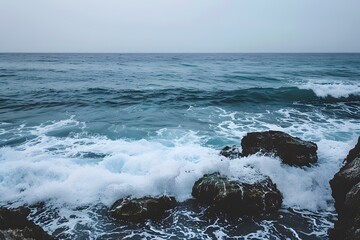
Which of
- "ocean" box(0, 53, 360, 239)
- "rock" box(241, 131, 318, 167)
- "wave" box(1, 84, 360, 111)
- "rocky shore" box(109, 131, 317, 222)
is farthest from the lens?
"wave" box(1, 84, 360, 111)

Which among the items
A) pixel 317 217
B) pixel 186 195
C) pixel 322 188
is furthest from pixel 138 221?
pixel 322 188

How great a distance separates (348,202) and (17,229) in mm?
5412

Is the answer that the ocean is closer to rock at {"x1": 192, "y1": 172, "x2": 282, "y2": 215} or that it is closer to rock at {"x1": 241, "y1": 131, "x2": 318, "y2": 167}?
rock at {"x1": 192, "y1": 172, "x2": 282, "y2": 215}

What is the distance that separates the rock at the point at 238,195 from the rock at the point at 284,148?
154cm

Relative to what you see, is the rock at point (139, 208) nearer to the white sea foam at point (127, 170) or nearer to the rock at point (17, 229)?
the white sea foam at point (127, 170)

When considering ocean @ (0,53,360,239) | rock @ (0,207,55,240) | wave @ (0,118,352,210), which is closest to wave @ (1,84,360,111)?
ocean @ (0,53,360,239)

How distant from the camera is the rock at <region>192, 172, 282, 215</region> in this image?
5.88 m

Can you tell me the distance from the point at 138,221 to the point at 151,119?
9003 mm

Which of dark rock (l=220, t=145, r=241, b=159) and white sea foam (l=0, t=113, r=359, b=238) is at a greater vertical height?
dark rock (l=220, t=145, r=241, b=159)

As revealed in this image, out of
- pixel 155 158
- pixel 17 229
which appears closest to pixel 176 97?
pixel 155 158

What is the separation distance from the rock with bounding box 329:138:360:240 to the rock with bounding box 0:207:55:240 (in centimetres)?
459

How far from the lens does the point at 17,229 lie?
12.1ft

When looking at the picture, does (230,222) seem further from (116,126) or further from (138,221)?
(116,126)

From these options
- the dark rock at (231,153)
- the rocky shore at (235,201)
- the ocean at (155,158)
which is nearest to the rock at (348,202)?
the rocky shore at (235,201)
